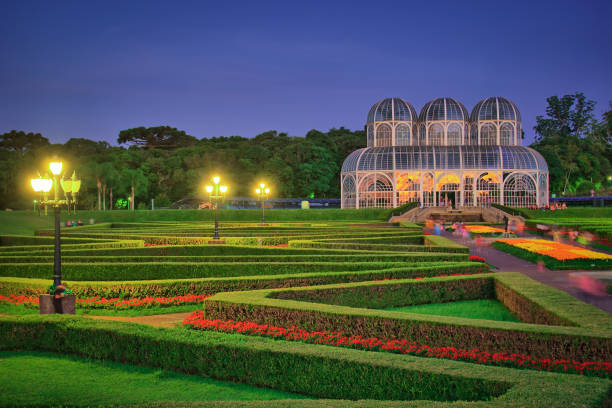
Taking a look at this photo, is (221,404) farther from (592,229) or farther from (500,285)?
(592,229)

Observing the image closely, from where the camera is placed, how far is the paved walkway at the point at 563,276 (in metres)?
12.5

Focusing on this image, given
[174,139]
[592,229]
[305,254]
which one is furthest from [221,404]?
[174,139]

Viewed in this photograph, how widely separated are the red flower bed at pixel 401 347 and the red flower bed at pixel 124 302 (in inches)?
92.4

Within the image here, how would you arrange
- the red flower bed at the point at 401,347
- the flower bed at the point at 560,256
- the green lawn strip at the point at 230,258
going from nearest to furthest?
the red flower bed at the point at 401,347
the green lawn strip at the point at 230,258
the flower bed at the point at 560,256

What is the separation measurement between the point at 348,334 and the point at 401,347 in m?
1.10

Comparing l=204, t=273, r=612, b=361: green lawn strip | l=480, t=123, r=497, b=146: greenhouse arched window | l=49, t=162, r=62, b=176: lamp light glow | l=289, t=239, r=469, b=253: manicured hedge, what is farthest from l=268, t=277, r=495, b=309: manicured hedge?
l=480, t=123, r=497, b=146: greenhouse arched window

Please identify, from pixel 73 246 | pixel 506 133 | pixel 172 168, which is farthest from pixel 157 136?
pixel 73 246

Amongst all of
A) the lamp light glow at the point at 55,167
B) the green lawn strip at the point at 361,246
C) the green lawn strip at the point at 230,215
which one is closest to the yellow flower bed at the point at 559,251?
the green lawn strip at the point at 361,246

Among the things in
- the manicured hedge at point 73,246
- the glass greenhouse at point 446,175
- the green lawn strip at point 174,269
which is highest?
the glass greenhouse at point 446,175

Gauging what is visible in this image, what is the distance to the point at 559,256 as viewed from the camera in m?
18.6

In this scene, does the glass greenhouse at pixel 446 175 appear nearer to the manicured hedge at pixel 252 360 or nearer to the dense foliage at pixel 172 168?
the dense foliage at pixel 172 168

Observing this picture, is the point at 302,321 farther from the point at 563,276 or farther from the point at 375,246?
the point at 375,246

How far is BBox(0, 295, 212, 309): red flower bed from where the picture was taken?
12.1 m

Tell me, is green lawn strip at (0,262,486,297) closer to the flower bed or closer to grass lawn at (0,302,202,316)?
grass lawn at (0,302,202,316)
